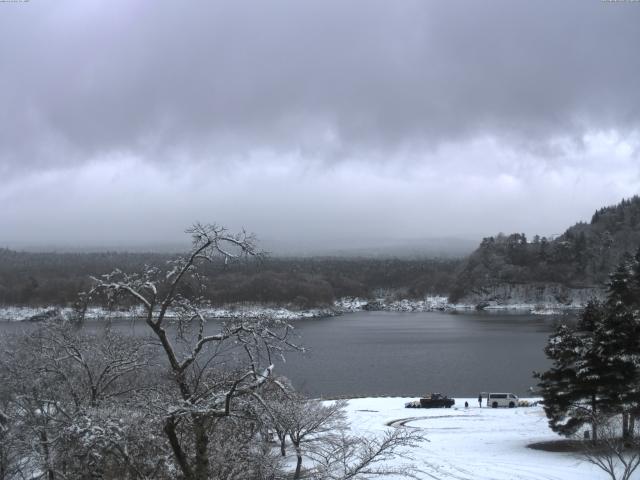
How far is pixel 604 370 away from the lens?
1795 cm

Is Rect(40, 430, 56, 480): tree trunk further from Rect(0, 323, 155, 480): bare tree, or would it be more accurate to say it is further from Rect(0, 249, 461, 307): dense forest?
Rect(0, 249, 461, 307): dense forest

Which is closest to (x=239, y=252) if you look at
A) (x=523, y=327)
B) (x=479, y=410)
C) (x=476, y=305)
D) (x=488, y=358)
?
(x=479, y=410)

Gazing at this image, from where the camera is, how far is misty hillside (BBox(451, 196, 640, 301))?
131500 millimetres

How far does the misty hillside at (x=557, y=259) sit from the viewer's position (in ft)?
431

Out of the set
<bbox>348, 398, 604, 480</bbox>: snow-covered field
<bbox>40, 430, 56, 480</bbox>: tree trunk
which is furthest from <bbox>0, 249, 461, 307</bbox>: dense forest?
<bbox>40, 430, 56, 480</bbox>: tree trunk

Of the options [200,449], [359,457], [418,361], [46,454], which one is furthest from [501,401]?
[200,449]

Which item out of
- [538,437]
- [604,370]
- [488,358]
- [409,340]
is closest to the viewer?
[604,370]

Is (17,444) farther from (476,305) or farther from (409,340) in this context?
(476,305)

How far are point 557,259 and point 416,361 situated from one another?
324ft

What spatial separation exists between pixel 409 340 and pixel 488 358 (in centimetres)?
1612

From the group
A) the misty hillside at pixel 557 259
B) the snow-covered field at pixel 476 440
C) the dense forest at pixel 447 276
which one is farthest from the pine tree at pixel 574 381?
the misty hillside at pixel 557 259

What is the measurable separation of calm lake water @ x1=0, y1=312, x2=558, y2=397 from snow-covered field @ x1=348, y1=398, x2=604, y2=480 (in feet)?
19.2

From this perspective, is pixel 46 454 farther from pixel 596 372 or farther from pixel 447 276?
pixel 447 276

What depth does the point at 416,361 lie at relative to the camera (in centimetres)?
5084
